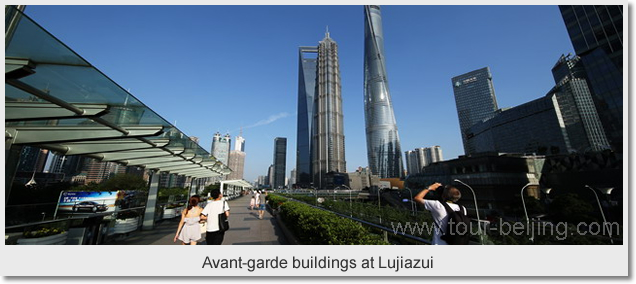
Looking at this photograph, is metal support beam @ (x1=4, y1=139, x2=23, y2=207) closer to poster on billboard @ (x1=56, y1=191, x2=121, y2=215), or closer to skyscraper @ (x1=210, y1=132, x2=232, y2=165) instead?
poster on billboard @ (x1=56, y1=191, x2=121, y2=215)

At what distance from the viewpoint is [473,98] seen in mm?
152875

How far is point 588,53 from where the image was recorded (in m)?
39.8

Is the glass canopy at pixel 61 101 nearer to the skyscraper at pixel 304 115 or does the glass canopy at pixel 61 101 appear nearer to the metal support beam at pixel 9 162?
the metal support beam at pixel 9 162

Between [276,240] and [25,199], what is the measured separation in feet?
70.4

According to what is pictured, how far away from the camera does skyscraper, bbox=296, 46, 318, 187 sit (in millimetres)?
162500

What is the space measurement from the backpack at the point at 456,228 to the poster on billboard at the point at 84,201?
12880mm

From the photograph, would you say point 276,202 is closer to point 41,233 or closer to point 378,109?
point 41,233

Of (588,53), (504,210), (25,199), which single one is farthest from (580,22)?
(25,199)

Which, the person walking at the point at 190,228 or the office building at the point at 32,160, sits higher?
the office building at the point at 32,160

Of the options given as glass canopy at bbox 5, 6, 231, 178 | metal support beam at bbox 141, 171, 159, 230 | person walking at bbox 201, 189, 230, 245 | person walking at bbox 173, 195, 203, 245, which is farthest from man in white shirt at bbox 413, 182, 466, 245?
metal support beam at bbox 141, 171, 159, 230

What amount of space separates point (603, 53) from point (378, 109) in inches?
4209

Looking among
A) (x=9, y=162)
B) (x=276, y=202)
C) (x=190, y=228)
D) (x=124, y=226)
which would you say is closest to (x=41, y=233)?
(x=9, y=162)

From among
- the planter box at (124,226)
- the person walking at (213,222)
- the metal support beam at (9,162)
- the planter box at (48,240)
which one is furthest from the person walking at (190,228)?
the planter box at (124,226)

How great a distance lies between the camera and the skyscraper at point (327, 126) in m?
141
